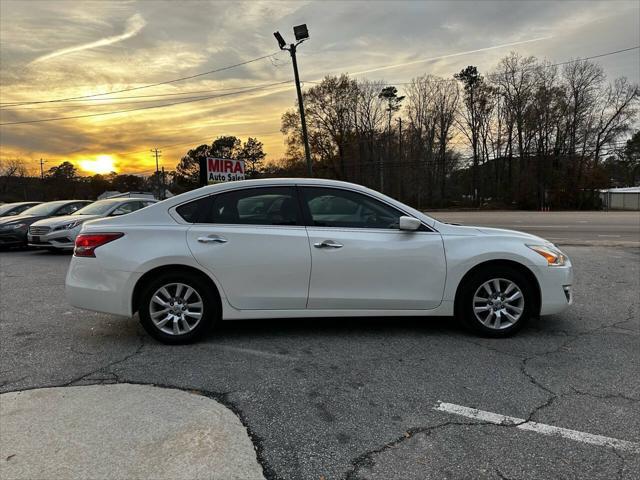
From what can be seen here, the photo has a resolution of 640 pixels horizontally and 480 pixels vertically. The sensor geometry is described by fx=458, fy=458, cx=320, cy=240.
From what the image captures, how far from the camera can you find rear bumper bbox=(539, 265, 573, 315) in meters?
4.52

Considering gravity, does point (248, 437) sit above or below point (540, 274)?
below

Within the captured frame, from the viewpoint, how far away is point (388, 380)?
141 inches

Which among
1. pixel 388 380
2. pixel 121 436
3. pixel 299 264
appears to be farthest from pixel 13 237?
pixel 388 380

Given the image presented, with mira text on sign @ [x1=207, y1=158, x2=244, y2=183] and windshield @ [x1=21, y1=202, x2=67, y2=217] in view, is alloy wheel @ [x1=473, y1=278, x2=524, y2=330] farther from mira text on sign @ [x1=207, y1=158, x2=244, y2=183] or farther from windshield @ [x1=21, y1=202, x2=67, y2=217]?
windshield @ [x1=21, y1=202, x2=67, y2=217]

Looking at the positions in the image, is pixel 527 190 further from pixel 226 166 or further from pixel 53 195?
pixel 53 195

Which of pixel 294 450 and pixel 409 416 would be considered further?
pixel 409 416

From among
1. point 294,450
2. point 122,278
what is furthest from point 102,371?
point 294,450

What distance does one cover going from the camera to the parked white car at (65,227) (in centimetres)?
1130

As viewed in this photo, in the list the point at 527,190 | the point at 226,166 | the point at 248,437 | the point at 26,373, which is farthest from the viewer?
the point at 527,190

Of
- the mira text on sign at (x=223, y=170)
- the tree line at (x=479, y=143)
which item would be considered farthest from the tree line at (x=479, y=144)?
the mira text on sign at (x=223, y=170)

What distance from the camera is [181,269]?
434 cm

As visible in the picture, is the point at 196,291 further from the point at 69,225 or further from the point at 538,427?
the point at 69,225

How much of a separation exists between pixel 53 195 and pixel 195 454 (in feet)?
275

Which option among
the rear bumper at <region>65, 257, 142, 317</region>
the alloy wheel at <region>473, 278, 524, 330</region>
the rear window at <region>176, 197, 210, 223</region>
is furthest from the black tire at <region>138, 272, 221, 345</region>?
the alloy wheel at <region>473, 278, 524, 330</region>
